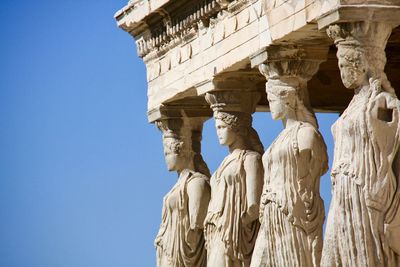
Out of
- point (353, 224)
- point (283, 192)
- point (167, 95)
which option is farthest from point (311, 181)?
point (167, 95)

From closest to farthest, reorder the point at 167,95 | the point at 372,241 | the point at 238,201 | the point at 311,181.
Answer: the point at 372,241, the point at 311,181, the point at 238,201, the point at 167,95

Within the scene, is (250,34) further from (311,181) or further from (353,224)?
(353,224)

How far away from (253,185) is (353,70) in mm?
3030

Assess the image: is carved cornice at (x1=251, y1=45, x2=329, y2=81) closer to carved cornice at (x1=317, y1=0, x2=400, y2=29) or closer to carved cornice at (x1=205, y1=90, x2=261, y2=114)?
carved cornice at (x1=205, y1=90, x2=261, y2=114)

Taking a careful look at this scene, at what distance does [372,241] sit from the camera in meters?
17.5

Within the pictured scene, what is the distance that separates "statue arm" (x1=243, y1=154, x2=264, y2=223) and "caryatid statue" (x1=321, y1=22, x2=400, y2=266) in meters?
2.65

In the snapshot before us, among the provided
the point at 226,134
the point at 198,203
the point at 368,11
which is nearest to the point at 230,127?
the point at 226,134

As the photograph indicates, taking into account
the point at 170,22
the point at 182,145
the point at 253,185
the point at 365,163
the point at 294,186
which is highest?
the point at 170,22

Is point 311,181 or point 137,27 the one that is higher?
point 137,27

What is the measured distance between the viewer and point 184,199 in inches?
881

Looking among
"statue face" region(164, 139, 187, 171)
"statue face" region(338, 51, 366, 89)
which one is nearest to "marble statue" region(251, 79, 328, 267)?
"statue face" region(338, 51, 366, 89)

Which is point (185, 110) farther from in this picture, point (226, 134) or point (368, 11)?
point (368, 11)

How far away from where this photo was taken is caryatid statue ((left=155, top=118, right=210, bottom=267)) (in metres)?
22.2

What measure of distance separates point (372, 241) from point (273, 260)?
84.9 inches
